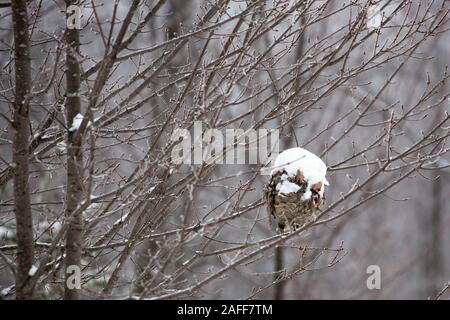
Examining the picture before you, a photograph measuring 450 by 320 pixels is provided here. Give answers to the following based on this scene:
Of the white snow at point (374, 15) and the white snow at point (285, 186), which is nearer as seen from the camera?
the white snow at point (285, 186)

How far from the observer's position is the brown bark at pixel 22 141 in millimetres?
3559

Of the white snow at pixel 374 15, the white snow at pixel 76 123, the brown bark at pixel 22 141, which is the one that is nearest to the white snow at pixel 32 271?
the brown bark at pixel 22 141

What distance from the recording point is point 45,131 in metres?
4.10

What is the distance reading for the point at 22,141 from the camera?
141 inches

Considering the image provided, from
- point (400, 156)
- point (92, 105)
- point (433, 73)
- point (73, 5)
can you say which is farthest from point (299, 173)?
point (433, 73)

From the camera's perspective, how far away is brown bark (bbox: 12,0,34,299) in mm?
3559

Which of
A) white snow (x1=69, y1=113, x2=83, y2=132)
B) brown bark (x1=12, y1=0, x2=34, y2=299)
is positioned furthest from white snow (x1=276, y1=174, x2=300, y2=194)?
brown bark (x1=12, y1=0, x2=34, y2=299)

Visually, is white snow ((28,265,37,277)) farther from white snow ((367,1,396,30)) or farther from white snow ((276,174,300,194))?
white snow ((367,1,396,30))

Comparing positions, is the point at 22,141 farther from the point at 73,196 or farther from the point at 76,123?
the point at 73,196

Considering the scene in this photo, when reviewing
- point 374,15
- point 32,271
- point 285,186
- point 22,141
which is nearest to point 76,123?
point 22,141

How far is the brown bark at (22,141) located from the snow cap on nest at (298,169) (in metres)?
1.42

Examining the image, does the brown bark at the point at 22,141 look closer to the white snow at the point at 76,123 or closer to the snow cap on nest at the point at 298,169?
the white snow at the point at 76,123

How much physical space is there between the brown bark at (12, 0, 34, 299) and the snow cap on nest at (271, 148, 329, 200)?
4.67 feet
